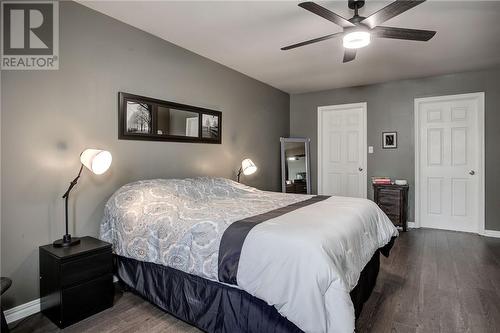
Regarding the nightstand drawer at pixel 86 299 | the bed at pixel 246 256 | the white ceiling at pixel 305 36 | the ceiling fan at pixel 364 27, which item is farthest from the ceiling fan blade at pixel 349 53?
the nightstand drawer at pixel 86 299

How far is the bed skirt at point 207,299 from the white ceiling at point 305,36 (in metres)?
2.19

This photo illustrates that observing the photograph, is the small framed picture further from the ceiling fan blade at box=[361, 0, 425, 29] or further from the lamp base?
the lamp base

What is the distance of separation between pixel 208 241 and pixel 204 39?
2.28m

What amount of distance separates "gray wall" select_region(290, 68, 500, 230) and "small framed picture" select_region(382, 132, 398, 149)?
57mm

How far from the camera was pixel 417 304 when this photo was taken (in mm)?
2289

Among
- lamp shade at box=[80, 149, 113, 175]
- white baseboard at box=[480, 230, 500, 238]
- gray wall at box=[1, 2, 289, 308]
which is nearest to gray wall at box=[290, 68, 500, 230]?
white baseboard at box=[480, 230, 500, 238]

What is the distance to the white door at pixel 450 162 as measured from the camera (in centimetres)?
439

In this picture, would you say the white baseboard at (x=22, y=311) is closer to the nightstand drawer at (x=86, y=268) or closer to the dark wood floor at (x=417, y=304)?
the dark wood floor at (x=417, y=304)

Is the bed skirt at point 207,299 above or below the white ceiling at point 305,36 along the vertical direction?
below

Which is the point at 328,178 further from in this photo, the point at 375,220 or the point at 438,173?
the point at 375,220

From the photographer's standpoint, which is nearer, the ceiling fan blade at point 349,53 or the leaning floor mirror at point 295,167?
the ceiling fan blade at point 349,53

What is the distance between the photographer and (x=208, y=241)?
1.88 m

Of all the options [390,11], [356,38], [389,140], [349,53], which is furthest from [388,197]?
[390,11]

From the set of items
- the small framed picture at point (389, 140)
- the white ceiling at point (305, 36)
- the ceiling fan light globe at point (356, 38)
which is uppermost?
the white ceiling at point (305, 36)
